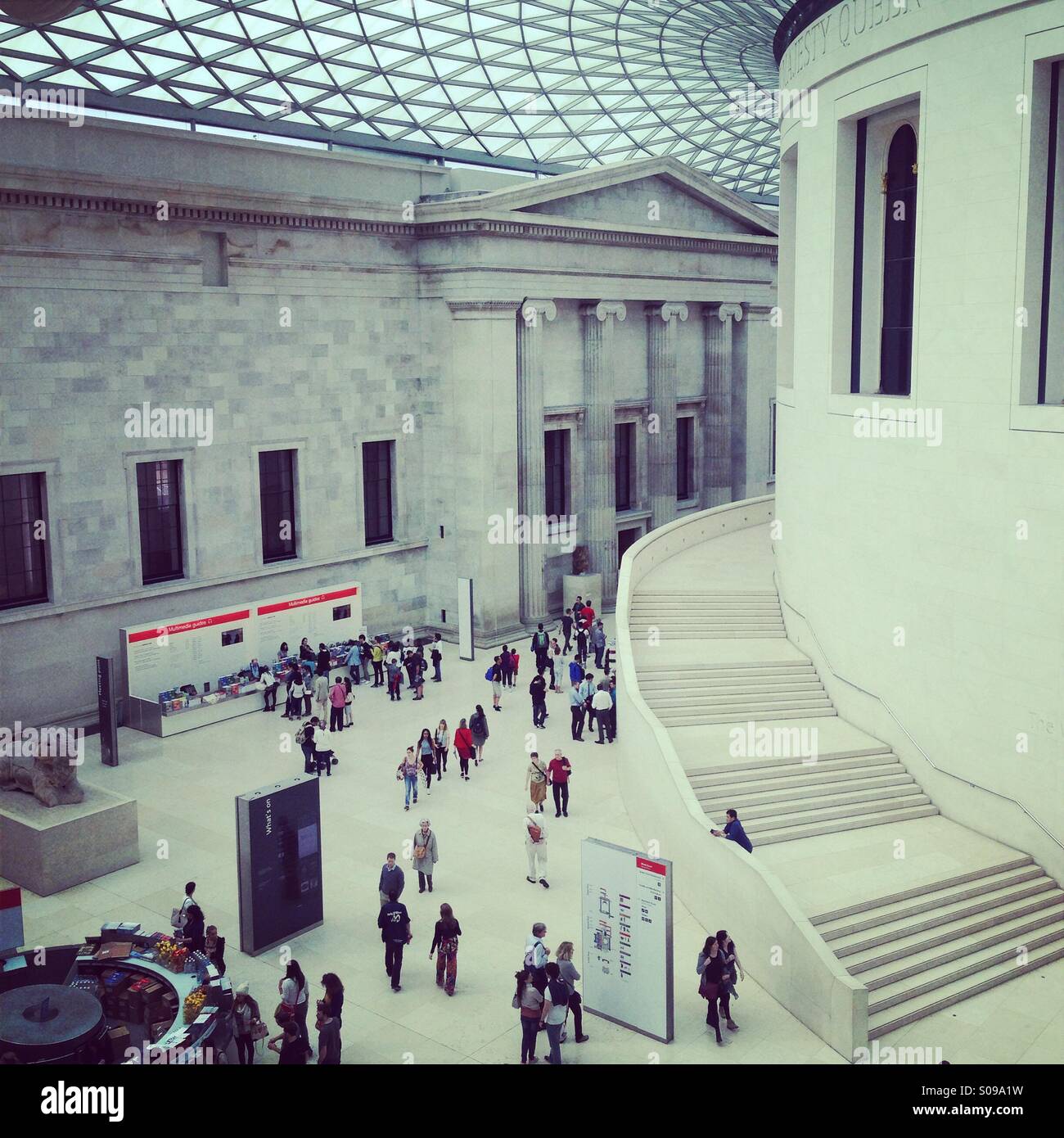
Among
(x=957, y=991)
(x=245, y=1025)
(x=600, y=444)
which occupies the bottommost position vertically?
(x=957, y=991)

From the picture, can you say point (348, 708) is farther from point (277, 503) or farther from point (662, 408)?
point (662, 408)

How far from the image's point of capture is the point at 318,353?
96.4ft

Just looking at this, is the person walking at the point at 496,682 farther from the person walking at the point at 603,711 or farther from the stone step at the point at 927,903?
the stone step at the point at 927,903

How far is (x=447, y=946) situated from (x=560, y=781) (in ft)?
19.9

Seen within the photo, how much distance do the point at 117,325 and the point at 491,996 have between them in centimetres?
1654

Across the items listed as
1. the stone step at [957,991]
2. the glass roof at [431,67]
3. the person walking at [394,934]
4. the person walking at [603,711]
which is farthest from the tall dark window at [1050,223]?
the glass roof at [431,67]

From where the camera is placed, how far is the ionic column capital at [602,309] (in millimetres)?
34906

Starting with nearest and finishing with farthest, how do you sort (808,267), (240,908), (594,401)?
(240,908), (808,267), (594,401)

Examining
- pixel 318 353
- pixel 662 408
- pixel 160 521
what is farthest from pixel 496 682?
pixel 662 408

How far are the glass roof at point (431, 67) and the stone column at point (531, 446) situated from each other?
8.91 m

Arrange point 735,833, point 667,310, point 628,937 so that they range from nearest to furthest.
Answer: point 628,937, point 735,833, point 667,310

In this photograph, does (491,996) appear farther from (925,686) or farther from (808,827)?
(925,686)
